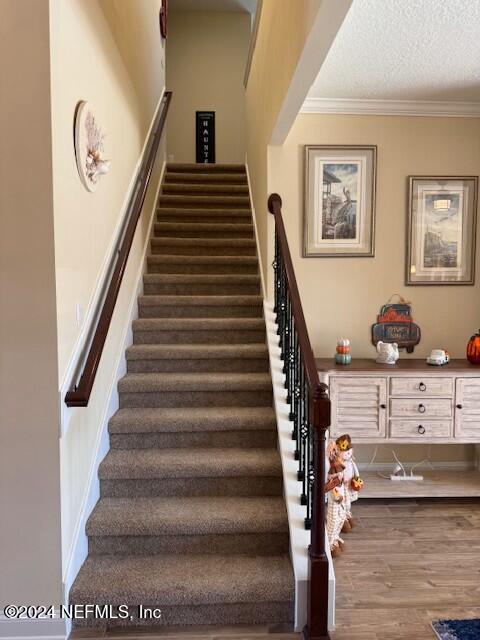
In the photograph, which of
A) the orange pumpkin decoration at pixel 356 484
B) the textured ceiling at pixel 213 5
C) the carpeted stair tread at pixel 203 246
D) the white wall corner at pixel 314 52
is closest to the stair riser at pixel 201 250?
the carpeted stair tread at pixel 203 246

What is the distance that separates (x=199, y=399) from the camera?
3.19 metres

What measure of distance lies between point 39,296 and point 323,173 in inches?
101

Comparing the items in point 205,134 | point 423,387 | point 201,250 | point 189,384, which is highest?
point 205,134

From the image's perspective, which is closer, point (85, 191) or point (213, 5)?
point (85, 191)

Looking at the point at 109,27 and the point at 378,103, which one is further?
the point at 378,103

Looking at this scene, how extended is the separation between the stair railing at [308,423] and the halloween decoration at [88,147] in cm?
118

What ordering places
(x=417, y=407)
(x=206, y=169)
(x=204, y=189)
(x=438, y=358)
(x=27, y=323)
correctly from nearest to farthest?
1. (x=27, y=323)
2. (x=417, y=407)
3. (x=438, y=358)
4. (x=204, y=189)
5. (x=206, y=169)

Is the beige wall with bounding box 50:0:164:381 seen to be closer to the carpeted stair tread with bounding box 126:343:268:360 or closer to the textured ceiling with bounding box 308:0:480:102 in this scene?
the carpeted stair tread with bounding box 126:343:268:360

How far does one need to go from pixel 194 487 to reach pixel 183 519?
268 mm

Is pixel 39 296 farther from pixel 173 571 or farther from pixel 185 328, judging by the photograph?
pixel 185 328

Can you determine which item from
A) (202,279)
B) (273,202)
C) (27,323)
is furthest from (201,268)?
→ (27,323)

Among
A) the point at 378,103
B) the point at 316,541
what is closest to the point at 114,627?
the point at 316,541

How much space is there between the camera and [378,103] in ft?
12.7

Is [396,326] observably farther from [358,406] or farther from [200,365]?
[200,365]
